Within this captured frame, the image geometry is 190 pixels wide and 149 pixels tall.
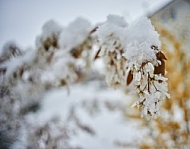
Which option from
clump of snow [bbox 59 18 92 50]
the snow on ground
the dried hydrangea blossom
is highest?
the snow on ground

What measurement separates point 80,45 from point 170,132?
1749mm

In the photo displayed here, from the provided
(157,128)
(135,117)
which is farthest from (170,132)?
(135,117)

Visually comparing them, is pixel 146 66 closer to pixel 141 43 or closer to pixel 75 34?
pixel 141 43

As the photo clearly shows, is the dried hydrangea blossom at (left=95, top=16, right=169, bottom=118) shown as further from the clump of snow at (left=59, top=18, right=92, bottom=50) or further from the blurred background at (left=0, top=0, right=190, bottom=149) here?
the blurred background at (left=0, top=0, right=190, bottom=149)

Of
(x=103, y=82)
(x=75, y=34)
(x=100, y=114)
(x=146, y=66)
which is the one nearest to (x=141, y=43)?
(x=146, y=66)

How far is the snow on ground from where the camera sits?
3.15 meters

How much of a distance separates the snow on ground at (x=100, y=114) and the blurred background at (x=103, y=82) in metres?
0.02

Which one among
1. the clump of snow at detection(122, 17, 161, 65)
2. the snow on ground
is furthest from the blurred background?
the clump of snow at detection(122, 17, 161, 65)

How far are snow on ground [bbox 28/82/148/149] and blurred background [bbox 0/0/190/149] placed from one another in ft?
0.07

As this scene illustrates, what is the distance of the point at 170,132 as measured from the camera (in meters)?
2.62

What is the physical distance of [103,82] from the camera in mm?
2840

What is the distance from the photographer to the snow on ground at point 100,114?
124 inches

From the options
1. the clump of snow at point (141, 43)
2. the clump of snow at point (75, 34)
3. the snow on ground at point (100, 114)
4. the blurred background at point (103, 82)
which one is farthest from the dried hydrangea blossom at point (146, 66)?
the snow on ground at point (100, 114)

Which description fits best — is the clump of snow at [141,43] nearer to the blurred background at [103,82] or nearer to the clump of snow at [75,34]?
the clump of snow at [75,34]
